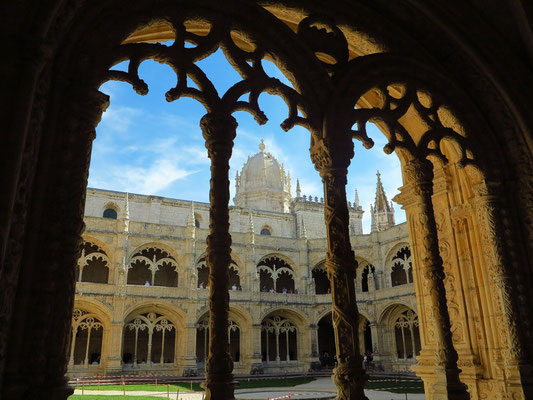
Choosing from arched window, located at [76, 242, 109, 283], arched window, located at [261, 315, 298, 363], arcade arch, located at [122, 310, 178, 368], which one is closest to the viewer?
arcade arch, located at [122, 310, 178, 368]

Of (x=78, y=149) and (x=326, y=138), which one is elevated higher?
(x=326, y=138)

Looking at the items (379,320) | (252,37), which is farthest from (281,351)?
(252,37)

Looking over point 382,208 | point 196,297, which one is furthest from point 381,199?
point 196,297

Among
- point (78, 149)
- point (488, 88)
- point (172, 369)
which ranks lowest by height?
point (172, 369)

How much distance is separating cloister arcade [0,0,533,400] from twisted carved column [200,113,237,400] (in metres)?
A: 0.01

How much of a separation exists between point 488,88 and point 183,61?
3340mm

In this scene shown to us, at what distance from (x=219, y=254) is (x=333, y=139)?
5.02 feet

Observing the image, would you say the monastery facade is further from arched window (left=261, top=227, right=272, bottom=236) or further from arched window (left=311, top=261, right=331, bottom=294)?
arched window (left=261, top=227, right=272, bottom=236)

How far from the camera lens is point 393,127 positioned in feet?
15.0

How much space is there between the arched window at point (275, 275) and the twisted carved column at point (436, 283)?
77.5 feet

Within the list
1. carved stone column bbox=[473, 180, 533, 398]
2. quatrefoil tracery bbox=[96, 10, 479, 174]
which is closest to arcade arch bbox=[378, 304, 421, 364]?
carved stone column bbox=[473, 180, 533, 398]

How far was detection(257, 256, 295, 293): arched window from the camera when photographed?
28375 millimetres

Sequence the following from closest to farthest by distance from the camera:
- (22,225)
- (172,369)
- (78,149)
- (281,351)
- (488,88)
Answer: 1. (22,225)
2. (78,149)
3. (488,88)
4. (172,369)
5. (281,351)

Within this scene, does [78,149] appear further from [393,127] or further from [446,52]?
[446,52]
